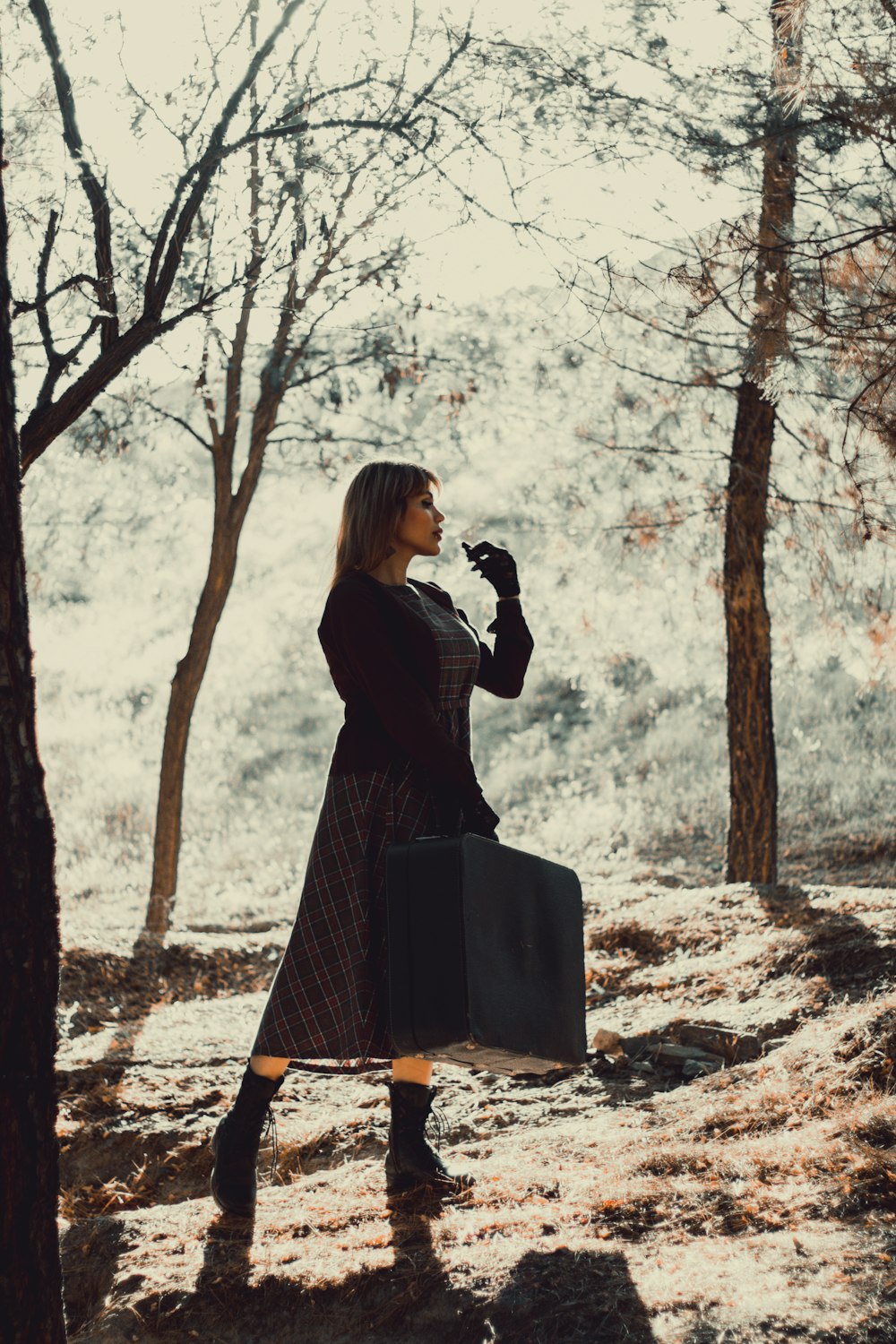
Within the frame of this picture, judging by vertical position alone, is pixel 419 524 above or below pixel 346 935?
above

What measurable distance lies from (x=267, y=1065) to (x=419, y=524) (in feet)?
4.79

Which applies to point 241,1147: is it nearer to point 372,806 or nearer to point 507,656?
point 372,806

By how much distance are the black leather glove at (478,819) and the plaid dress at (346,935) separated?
0.13 meters

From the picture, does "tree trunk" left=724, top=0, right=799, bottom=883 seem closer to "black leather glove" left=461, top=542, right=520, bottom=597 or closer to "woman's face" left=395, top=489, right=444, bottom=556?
"black leather glove" left=461, top=542, right=520, bottom=597

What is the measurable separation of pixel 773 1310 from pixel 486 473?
9776 millimetres

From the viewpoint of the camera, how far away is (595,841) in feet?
44.5

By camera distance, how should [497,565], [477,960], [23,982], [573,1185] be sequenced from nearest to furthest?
[23,982], [477,960], [573,1185], [497,565]

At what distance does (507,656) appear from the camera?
350 cm

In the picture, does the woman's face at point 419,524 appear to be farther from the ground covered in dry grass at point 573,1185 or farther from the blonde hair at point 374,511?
the ground covered in dry grass at point 573,1185

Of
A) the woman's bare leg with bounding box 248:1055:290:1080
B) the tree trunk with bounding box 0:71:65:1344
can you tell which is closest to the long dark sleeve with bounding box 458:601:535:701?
the woman's bare leg with bounding box 248:1055:290:1080

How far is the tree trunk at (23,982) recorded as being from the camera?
2.10m

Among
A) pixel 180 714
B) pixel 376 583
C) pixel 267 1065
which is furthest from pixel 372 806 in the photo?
pixel 180 714

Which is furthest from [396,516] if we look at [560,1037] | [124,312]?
[124,312]

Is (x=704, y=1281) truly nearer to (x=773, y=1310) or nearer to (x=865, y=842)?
(x=773, y=1310)
